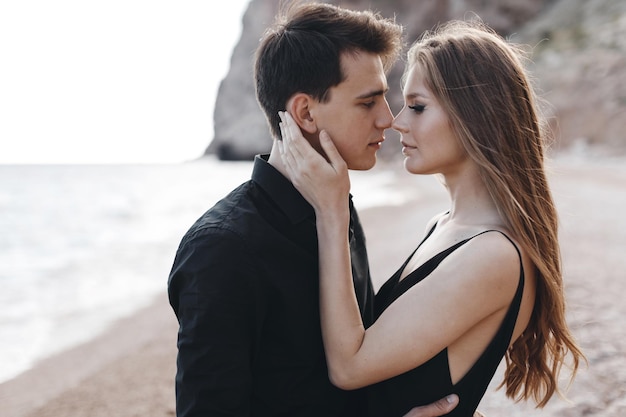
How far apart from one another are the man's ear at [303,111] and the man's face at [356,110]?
22 mm

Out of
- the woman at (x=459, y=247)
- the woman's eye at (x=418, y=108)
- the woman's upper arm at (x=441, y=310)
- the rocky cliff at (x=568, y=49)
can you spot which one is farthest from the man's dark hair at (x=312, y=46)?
the rocky cliff at (x=568, y=49)

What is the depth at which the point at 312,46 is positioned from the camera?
7.59 feet

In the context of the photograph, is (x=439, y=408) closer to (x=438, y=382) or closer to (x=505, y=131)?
(x=438, y=382)

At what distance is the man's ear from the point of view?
2332 millimetres

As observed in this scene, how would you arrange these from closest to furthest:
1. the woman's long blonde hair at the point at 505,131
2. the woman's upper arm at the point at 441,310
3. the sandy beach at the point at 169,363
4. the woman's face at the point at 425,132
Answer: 1. the woman's upper arm at the point at 441,310
2. the woman's long blonde hair at the point at 505,131
3. the woman's face at the point at 425,132
4. the sandy beach at the point at 169,363

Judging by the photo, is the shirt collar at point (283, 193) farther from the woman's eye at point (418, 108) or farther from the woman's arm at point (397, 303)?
the woman's eye at point (418, 108)

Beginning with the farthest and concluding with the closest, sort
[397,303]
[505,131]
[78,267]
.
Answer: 1. [78,267]
2. [505,131]
3. [397,303]

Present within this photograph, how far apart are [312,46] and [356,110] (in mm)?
310

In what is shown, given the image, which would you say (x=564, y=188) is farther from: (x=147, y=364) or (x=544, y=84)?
(x=544, y=84)

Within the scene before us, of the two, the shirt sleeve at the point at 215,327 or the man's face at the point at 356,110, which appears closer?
the shirt sleeve at the point at 215,327

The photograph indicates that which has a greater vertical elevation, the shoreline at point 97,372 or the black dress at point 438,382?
the black dress at point 438,382

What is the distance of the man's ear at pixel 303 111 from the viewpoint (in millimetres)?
2332

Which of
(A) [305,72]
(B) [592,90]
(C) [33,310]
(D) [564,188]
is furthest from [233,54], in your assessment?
(A) [305,72]

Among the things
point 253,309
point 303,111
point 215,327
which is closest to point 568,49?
point 303,111
